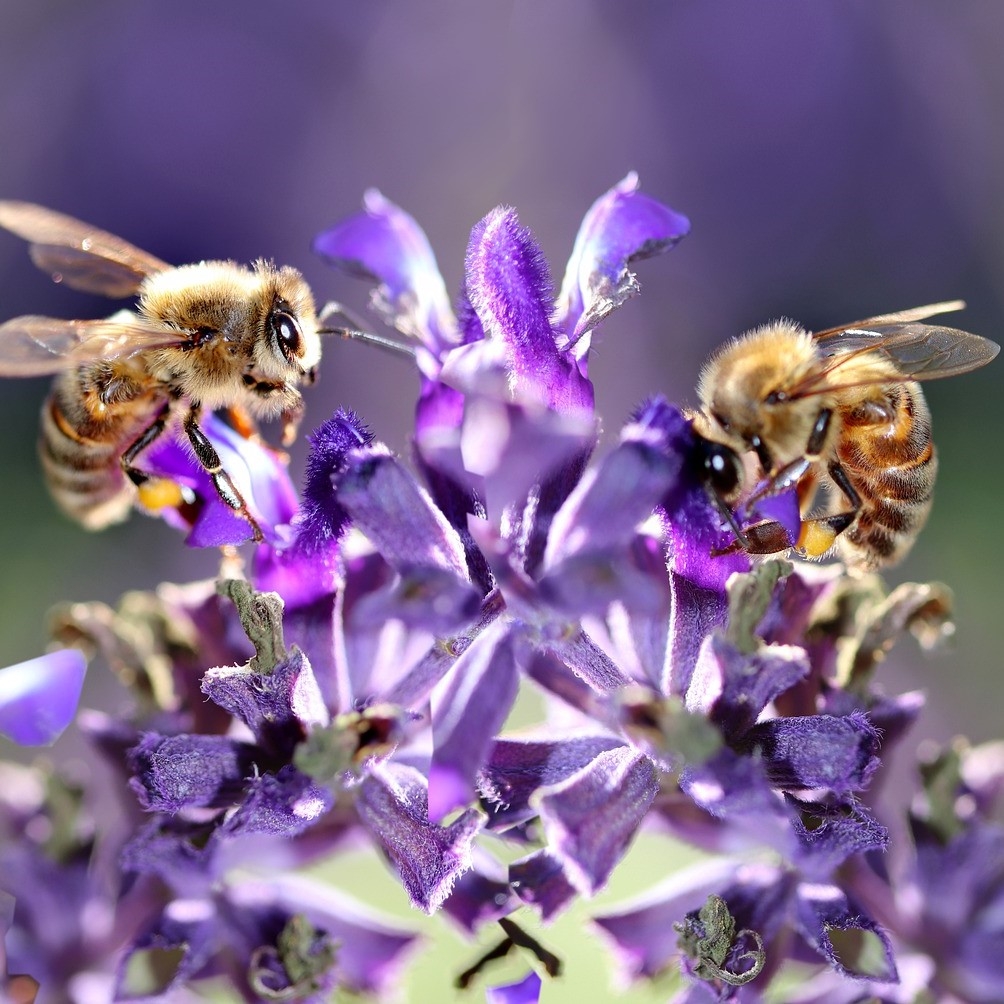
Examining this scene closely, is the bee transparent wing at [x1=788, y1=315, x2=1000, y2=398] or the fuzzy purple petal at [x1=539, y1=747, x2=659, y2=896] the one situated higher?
the bee transparent wing at [x1=788, y1=315, x2=1000, y2=398]

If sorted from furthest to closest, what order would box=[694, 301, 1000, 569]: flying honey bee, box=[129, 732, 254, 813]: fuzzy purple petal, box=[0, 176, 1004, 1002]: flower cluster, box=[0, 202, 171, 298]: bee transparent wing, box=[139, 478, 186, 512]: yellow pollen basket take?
box=[0, 202, 171, 298]: bee transparent wing, box=[139, 478, 186, 512]: yellow pollen basket, box=[694, 301, 1000, 569]: flying honey bee, box=[129, 732, 254, 813]: fuzzy purple petal, box=[0, 176, 1004, 1002]: flower cluster

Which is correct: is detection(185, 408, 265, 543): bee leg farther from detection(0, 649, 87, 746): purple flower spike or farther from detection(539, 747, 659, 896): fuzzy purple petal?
detection(539, 747, 659, 896): fuzzy purple petal

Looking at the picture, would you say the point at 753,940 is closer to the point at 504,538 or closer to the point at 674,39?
the point at 504,538

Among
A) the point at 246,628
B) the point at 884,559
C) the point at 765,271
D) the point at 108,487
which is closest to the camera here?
the point at 246,628

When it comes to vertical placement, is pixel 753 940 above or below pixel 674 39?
below

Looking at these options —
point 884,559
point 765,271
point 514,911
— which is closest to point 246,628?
point 514,911

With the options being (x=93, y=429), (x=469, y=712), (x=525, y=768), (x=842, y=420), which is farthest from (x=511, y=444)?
(x=93, y=429)

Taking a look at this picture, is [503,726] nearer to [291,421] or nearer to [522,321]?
[522,321]

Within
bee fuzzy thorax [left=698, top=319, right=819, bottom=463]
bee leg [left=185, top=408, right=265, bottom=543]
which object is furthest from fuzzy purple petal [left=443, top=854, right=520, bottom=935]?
bee fuzzy thorax [left=698, top=319, right=819, bottom=463]
